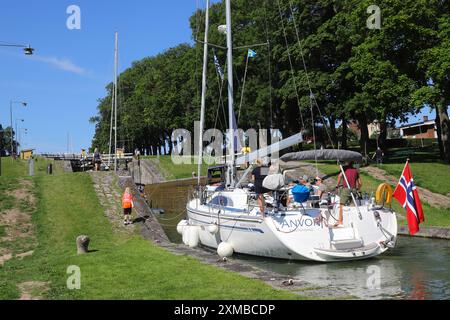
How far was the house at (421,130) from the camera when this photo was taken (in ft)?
307

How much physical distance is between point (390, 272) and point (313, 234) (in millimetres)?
2778

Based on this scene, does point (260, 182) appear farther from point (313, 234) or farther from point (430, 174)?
point (430, 174)

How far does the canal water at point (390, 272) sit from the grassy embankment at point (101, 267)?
94.8 inches

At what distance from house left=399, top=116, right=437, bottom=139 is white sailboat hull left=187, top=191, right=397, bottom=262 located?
79.1 meters

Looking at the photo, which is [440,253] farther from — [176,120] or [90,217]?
[176,120]

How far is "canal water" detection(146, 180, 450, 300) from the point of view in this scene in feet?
38.1

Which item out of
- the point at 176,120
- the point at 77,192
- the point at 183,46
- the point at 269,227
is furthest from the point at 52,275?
the point at 183,46

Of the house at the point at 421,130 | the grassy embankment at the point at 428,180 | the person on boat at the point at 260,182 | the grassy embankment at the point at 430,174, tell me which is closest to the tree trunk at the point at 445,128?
the grassy embankment at the point at 430,174

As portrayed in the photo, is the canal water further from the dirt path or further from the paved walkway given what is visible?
the dirt path

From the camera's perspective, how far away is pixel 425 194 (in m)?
31.4

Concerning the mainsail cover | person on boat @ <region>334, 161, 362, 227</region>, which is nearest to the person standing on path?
the mainsail cover

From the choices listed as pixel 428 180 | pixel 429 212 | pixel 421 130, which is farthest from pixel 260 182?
pixel 421 130

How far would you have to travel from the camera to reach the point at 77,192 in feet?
88.6
